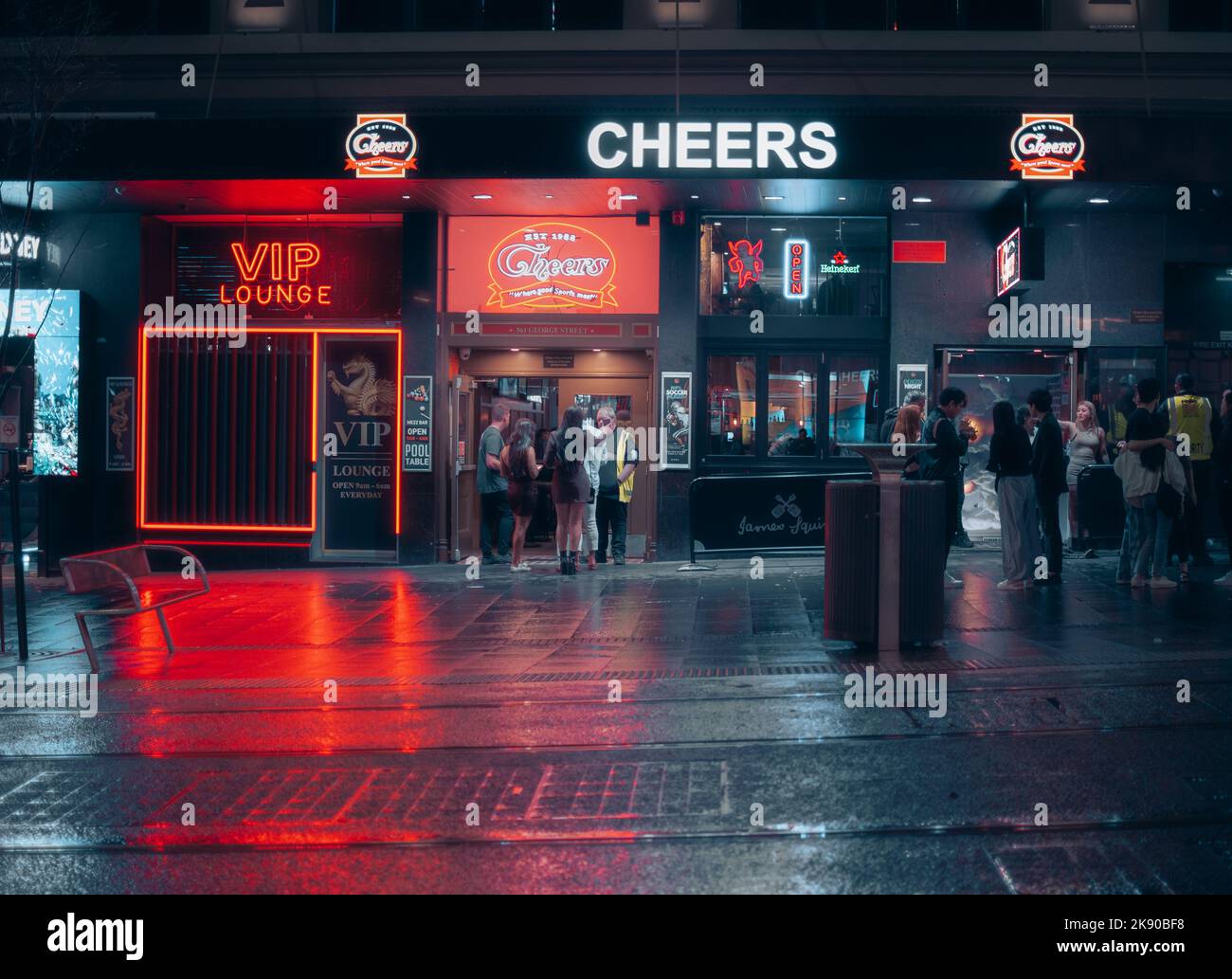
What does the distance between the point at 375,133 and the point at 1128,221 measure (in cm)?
994

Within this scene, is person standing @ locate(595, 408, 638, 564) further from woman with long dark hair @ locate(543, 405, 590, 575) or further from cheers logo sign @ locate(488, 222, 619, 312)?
cheers logo sign @ locate(488, 222, 619, 312)

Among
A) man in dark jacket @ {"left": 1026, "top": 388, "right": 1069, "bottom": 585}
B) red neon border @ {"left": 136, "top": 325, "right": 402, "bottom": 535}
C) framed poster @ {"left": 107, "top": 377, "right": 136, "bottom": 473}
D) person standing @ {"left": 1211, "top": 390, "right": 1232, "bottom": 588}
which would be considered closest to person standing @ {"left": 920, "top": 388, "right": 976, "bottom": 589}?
man in dark jacket @ {"left": 1026, "top": 388, "right": 1069, "bottom": 585}

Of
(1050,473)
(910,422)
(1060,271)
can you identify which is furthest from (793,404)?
(910,422)

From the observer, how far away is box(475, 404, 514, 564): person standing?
15.5m

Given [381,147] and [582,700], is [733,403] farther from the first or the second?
[582,700]

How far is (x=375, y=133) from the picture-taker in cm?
1444

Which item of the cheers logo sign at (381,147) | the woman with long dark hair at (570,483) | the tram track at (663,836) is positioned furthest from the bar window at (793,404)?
the tram track at (663,836)

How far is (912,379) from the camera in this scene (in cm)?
1602

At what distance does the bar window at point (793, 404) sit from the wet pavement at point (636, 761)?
18.8 ft

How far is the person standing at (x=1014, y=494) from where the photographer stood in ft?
38.8

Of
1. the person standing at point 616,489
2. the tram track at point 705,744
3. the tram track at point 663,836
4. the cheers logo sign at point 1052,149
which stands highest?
the cheers logo sign at point 1052,149

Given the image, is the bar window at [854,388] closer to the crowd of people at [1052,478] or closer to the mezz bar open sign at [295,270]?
the crowd of people at [1052,478]

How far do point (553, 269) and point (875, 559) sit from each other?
8755 mm

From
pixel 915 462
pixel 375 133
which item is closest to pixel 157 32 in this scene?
pixel 375 133
